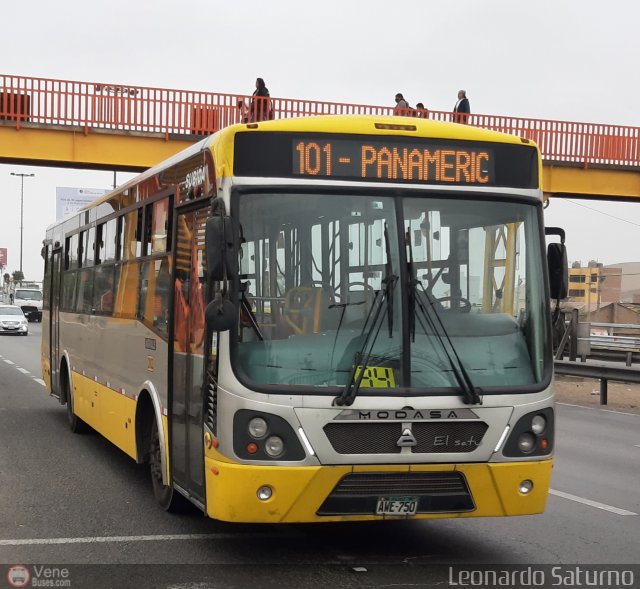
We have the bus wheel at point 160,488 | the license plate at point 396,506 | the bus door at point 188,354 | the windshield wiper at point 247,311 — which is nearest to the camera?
the license plate at point 396,506

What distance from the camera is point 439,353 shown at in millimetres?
6754

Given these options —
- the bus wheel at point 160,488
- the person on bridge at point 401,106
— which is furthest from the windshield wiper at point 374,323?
the person on bridge at point 401,106

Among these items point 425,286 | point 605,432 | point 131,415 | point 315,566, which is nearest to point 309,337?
point 425,286

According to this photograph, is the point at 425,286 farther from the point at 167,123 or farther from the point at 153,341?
the point at 167,123

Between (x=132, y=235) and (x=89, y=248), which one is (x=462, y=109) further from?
(x=132, y=235)

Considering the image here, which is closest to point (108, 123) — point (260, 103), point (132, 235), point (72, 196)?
point (260, 103)

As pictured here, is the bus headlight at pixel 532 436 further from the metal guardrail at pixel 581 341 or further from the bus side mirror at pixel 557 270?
the metal guardrail at pixel 581 341

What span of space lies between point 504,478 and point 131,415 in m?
3.76

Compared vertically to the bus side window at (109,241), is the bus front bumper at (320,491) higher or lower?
lower

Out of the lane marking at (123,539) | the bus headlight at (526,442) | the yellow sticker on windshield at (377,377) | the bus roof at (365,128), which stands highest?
the bus roof at (365,128)

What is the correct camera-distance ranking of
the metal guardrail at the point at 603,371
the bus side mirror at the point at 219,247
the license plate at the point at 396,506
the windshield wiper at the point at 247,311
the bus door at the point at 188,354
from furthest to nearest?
the metal guardrail at the point at 603,371, the bus door at the point at 188,354, the windshield wiper at the point at 247,311, the license plate at the point at 396,506, the bus side mirror at the point at 219,247

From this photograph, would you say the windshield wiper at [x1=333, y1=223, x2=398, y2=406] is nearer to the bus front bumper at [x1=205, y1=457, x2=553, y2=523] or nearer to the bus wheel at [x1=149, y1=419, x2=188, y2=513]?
the bus front bumper at [x1=205, y1=457, x2=553, y2=523]

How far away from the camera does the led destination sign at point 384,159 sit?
6.93 metres

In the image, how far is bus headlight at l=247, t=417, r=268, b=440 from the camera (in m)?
6.48
